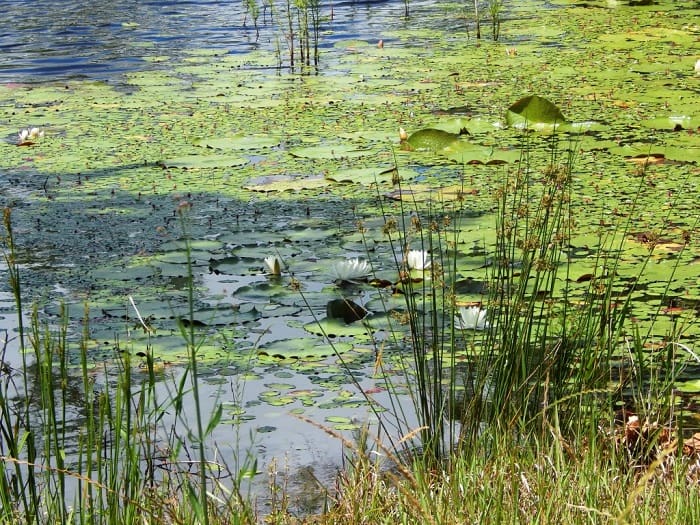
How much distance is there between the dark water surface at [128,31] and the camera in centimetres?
796

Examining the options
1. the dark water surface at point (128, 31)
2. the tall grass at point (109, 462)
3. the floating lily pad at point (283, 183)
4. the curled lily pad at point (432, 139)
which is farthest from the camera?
the dark water surface at point (128, 31)

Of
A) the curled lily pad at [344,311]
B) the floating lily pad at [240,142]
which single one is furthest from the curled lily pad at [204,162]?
the curled lily pad at [344,311]

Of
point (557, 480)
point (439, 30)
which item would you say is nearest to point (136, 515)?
point (557, 480)

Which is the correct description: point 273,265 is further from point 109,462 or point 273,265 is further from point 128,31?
point 128,31

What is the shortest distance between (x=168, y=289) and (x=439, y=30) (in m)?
5.98

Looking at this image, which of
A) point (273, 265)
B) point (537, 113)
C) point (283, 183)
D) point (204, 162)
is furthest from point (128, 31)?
point (273, 265)

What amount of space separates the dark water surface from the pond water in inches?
2.3

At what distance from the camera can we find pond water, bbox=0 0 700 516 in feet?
9.17

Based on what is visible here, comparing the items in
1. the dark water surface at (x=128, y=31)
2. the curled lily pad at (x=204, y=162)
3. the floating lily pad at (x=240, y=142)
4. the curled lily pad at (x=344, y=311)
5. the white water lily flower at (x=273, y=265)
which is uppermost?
the dark water surface at (x=128, y=31)

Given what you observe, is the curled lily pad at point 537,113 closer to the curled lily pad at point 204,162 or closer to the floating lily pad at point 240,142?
the floating lily pad at point 240,142

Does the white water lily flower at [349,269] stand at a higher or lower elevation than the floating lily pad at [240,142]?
lower

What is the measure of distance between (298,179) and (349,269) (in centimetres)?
141

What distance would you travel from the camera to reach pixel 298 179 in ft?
14.6

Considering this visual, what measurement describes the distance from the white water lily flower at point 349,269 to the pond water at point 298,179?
50 millimetres
